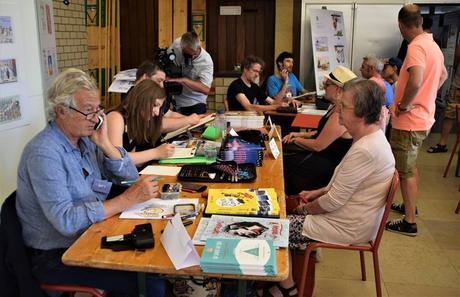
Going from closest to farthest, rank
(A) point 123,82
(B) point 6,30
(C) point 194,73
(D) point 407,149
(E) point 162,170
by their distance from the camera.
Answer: (E) point 162,170, (B) point 6,30, (D) point 407,149, (A) point 123,82, (C) point 194,73

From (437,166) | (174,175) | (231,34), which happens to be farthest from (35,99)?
(437,166)

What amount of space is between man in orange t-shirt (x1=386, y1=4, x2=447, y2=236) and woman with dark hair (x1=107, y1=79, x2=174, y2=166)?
1.78 meters

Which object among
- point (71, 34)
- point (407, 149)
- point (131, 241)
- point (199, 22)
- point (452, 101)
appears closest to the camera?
point (131, 241)

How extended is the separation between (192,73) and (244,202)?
8.68 feet

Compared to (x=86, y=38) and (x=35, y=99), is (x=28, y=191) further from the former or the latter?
(x=86, y=38)

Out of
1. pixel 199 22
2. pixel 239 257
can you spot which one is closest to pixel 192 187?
pixel 239 257

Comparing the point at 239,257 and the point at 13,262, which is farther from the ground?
the point at 239,257

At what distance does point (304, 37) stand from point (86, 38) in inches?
115

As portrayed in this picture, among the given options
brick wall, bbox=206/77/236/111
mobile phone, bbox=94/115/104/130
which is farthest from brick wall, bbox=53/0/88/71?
mobile phone, bbox=94/115/104/130

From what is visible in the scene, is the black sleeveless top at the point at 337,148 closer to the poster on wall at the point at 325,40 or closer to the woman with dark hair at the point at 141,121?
the woman with dark hair at the point at 141,121

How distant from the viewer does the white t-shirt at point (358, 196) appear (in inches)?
78.6

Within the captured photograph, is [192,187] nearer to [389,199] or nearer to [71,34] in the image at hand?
[389,199]

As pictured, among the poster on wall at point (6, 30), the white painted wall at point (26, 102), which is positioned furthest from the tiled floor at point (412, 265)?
the poster on wall at point (6, 30)

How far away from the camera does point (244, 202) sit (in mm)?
1814
